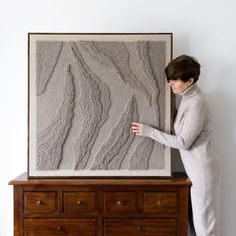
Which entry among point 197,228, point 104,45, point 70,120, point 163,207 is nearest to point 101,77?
point 104,45

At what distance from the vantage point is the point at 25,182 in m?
2.01

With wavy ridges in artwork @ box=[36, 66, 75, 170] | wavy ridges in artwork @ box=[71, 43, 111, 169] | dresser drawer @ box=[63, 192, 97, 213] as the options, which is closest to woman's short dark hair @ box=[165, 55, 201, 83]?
wavy ridges in artwork @ box=[71, 43, 111, 169]

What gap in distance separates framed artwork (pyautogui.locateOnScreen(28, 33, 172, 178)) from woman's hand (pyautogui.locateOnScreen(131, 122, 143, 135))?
0.10 ft

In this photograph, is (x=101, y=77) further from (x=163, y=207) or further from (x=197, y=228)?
(x=197, y=228)

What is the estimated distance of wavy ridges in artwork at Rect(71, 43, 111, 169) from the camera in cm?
209

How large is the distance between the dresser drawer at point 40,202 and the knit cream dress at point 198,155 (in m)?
0.68

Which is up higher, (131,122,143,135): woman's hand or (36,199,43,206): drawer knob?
(131,122,143,135): woman's hand

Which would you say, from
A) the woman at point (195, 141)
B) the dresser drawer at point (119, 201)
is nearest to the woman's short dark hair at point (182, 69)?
the woman at point (195, 141)

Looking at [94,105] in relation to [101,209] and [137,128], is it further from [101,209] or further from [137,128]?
[101,209]

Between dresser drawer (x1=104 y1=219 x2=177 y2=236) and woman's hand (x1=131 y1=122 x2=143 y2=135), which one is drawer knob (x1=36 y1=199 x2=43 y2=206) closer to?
dresser drawer (x1=104 y1=219 x2=177 y2=236)

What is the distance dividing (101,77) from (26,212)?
0.95m

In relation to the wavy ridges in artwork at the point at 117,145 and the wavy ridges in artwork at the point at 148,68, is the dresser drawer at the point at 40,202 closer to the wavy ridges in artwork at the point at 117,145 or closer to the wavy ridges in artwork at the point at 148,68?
the wavy ridges in artwork at the point at 117,145

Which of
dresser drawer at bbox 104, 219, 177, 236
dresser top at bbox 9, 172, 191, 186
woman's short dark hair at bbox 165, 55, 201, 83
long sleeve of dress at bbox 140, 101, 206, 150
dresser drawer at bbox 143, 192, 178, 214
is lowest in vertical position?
dresser drawer at bbox 104, 219, 177, 236

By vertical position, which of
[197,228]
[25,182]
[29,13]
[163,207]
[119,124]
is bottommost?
[197,228]
